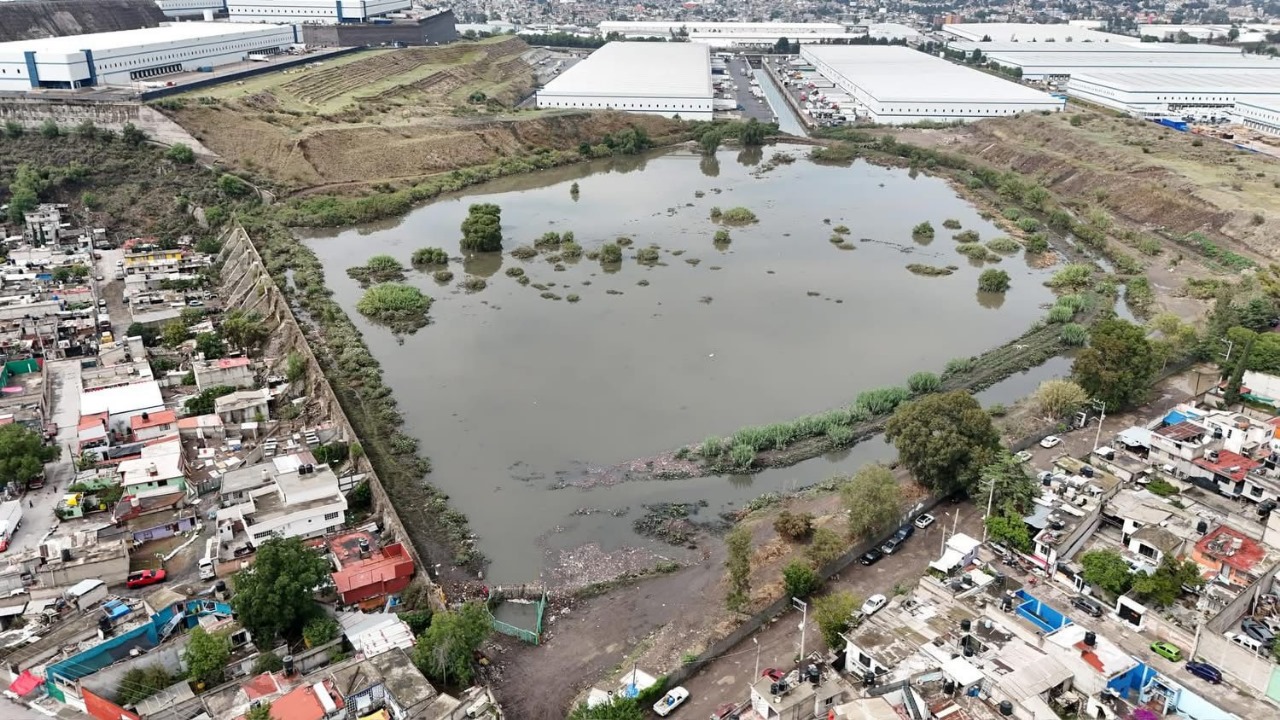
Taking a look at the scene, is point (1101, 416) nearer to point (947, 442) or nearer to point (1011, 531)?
point (947, 442)

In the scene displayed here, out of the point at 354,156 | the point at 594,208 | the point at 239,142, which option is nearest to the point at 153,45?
the point at 239,142

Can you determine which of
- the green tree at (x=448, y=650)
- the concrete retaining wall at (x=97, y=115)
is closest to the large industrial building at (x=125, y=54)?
the concrete retaining wall at (x=97, y=115)

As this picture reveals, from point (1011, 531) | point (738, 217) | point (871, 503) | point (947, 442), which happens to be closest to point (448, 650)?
point (871, 503)

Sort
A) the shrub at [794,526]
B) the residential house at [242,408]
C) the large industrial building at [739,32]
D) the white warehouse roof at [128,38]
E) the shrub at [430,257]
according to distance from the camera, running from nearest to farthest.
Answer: the shrub at [794,526]
the residential house at [242,408]
the shrub at [430,257]
the white warehouse roof at [128,38]
the large industrial building at [739,32]

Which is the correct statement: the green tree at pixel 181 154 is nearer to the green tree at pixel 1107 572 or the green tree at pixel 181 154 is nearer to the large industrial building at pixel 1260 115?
the green tree at pixel 1107 572

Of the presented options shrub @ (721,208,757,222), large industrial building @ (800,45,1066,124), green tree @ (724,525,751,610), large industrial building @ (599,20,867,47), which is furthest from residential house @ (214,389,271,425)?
large industrial building @ (599,20,867,47)

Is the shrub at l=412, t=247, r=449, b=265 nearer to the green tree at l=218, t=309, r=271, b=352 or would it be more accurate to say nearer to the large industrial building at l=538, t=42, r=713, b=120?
the green tree at l=218, t=309, r=271, b=352

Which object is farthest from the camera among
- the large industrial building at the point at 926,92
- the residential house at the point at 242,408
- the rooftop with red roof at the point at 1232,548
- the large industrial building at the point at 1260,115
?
the large industrial building at the point at 926,92
